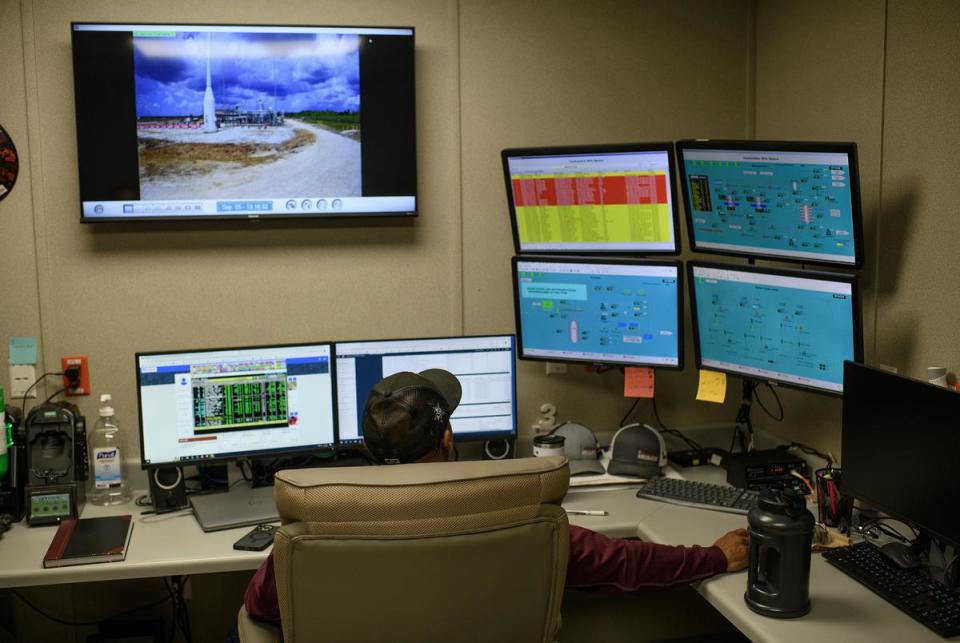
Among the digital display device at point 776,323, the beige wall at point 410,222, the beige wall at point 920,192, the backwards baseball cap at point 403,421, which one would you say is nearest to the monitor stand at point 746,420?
the digital display device at point 776,323

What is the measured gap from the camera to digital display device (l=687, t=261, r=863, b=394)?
8.33 ft

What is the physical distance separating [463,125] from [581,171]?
1.49ft

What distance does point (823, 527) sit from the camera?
2426 mm

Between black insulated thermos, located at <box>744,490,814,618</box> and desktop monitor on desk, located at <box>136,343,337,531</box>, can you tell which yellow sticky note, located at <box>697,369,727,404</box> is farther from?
desktop monitor on desk, located at <box>136,343,337,531</box>

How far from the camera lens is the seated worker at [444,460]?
1.91 m

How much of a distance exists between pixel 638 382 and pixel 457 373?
0.61 metres

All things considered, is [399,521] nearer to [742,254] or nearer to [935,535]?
[935,535]

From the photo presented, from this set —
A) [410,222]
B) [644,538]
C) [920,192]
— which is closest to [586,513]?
[644,538]

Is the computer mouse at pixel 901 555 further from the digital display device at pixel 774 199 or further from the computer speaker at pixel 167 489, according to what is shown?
the computer speaker at pixel 167 489

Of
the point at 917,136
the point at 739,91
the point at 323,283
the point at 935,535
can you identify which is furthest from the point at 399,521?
the point at 739,91

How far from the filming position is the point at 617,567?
6.76 ft

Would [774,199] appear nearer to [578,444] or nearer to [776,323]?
[776,323]

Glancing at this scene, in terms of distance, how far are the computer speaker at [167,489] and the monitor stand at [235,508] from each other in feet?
0.14

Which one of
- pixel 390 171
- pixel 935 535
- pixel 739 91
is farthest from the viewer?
pixel 739 91
